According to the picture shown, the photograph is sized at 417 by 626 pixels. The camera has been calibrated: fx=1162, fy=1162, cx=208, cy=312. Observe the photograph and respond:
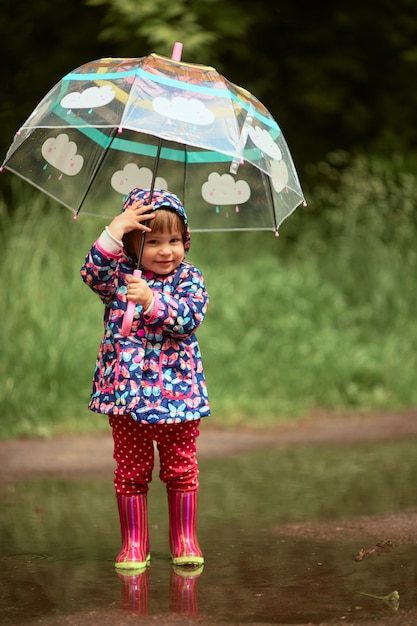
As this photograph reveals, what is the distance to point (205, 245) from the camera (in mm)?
11406

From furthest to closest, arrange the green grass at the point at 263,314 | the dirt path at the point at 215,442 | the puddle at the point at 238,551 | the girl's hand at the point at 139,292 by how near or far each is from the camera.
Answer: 1. the green grass at the point at 263,314
2. the dirt path at the point at 215,442
3. the girl's hand at the point at 139,292
4. the puddle at the point at 238,551

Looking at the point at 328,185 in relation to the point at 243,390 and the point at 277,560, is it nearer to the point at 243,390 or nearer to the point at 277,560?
the point at 243,390

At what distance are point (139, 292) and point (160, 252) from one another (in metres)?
0.24

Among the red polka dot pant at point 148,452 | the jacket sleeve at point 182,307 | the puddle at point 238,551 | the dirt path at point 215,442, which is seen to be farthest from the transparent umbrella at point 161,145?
the dirt path at point 215,442

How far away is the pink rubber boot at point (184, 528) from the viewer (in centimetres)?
462

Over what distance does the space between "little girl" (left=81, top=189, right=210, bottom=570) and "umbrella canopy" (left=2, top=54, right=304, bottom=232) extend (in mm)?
253

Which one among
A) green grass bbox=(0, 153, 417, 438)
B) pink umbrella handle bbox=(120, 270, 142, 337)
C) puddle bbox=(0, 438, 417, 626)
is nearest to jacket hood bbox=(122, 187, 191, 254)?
pink umbrella handle bbox=(120, 270, 142, 337)

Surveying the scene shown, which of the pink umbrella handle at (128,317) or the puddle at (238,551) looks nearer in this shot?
the puddle at (238,551)

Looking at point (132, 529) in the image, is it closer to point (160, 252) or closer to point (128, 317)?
point (128, 317)

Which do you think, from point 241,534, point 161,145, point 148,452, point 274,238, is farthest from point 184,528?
point 274,238

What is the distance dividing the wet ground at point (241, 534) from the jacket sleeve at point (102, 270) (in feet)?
3.68

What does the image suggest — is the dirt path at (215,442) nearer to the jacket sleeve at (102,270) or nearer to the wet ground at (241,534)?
the wet ground at (241,534)

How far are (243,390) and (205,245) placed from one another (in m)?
3.06

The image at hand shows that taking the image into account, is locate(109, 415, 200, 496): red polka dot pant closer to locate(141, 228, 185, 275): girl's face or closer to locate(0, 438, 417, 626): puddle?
locate(0, 438, 417, 626): puddle
